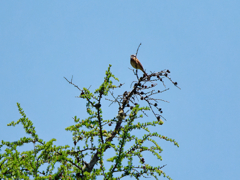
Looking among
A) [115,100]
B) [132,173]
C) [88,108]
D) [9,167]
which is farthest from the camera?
[115,100]

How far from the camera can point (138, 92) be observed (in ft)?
19.2

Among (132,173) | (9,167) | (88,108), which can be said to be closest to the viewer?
(9,167)

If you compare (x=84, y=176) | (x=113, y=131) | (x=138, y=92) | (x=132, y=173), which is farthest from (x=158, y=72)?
(x=84, y=176)

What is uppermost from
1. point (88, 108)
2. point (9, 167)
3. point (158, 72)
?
point (158, 72)

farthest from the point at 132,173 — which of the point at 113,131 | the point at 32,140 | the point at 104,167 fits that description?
the point at 32,140

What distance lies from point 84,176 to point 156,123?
179cm

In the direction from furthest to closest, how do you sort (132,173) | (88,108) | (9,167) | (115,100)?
(115,100)
(88,108)
(132,173)
(9,167)

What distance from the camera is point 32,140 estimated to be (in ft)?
16.2

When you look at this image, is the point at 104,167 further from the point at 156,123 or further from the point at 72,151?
the point at 156,123

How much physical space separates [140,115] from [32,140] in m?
2.22

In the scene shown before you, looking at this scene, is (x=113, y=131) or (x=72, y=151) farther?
(x=113, y=131)

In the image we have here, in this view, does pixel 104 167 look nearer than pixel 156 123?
Yes

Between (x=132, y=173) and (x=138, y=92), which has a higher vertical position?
(x=138, y=92)

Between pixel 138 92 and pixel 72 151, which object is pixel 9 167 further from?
pixel 138 92
